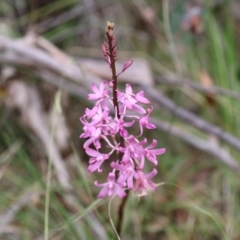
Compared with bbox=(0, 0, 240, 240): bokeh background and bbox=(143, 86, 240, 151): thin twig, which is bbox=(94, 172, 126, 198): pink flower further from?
bbox=(143, 86, 240, 151): thin twig

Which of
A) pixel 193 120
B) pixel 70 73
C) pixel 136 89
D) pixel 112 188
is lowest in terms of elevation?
pixel 112 188

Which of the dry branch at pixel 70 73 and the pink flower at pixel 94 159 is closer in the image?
the pink flower at pixel 94 159

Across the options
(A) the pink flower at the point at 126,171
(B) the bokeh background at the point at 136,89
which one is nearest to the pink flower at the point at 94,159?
(A) the pink flower at the point at 126,171

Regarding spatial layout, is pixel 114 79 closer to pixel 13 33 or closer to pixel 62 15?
pixel 13 33

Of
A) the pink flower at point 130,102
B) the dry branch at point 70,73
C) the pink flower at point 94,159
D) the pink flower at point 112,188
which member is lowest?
the pink flower at point 112,188

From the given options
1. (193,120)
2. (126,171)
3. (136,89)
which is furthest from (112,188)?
(136,89)

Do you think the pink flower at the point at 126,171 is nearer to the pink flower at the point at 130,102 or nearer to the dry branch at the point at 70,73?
the pink flower at the point at 130,102

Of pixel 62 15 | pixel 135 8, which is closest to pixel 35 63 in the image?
pixel 62 15

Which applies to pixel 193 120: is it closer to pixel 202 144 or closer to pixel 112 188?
pixel 202 144

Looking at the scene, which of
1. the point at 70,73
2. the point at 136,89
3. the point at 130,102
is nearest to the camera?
the point at 130,102
